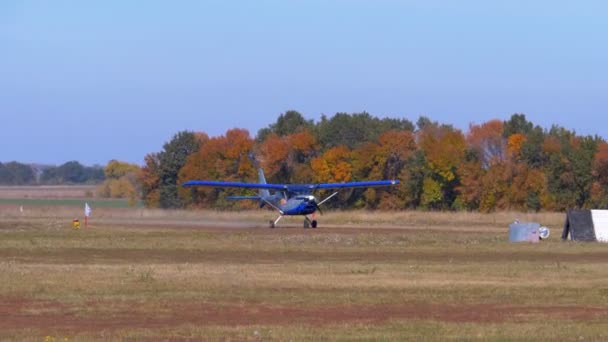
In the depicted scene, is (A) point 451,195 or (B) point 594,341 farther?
(A) point 451,195

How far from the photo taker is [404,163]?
85.3m

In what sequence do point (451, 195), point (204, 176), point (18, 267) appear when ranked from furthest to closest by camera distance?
1. point (204, 176)
2. point (451, 195)
3. point (18, 267)

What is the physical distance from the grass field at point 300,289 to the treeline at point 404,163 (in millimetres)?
33542

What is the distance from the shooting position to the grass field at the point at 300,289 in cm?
1773

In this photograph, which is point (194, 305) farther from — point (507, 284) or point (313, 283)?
point (507, 284)

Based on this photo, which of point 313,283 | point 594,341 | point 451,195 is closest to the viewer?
point 594,341

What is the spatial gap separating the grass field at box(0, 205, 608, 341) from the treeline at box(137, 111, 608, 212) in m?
33.5

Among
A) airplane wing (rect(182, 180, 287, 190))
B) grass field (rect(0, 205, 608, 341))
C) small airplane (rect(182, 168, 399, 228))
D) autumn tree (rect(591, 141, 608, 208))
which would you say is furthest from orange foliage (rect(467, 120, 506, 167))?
grass field (rect(0, 205, 608, 341))

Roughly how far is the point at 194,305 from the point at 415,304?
164 inches

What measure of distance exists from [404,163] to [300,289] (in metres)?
62.0

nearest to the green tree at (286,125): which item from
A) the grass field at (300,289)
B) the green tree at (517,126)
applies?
the green tree at (517,126)

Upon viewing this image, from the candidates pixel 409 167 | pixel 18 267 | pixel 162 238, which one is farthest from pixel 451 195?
pixel 18 267

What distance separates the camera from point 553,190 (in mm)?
74875

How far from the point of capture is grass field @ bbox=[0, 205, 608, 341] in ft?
58.2
